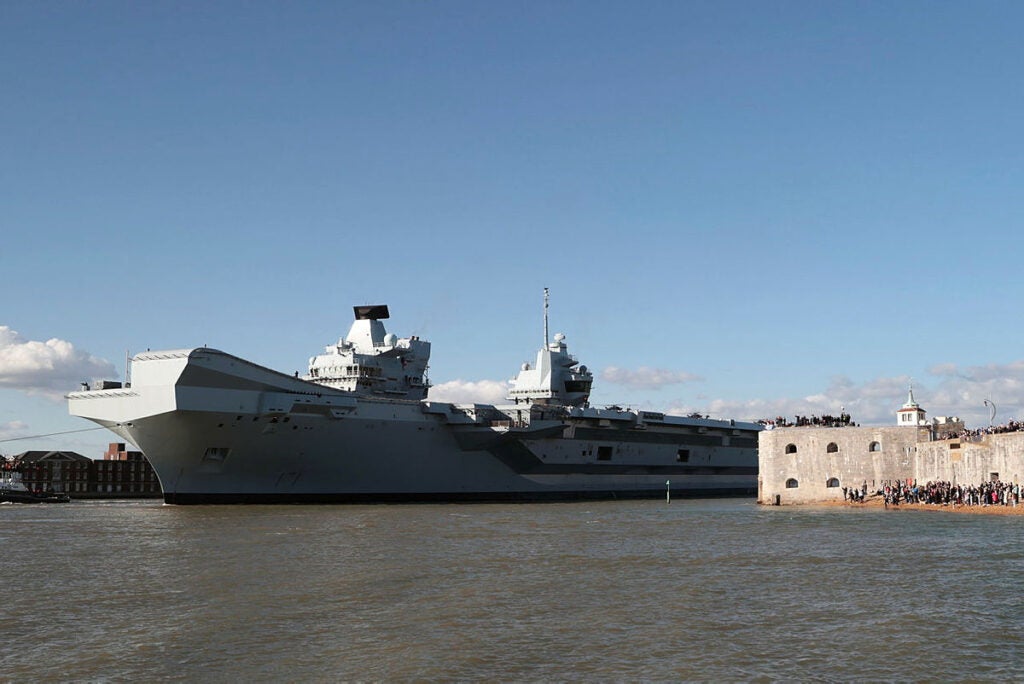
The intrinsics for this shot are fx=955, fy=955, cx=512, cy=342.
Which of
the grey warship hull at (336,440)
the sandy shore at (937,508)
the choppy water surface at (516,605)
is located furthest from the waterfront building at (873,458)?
the grey warship hull at (336,440)

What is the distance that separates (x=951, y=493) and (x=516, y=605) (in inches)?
1279

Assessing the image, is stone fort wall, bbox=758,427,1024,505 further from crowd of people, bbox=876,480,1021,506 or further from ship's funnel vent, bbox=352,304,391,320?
ship's funnel vent, bbox=352,304,391,320

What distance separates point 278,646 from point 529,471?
44.6m

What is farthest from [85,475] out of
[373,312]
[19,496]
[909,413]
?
[909,413]

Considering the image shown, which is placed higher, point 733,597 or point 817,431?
point 817,431

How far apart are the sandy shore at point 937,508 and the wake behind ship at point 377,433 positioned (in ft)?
55.9

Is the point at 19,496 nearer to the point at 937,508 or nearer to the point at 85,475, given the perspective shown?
the point at 85,475

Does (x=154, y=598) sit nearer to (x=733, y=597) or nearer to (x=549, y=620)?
(x=549, y=620)

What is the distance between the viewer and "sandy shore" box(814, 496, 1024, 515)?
38469mm

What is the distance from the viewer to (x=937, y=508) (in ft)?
139

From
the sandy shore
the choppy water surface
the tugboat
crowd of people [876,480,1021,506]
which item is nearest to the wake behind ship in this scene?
the choppy water surface

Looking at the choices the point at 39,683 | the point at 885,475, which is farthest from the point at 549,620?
the point at 885,475

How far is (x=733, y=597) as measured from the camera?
17.6m

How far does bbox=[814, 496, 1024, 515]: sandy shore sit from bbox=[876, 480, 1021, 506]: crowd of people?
13.4 inches
